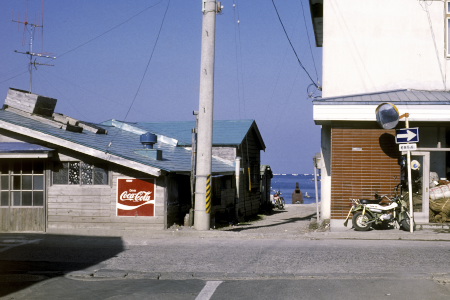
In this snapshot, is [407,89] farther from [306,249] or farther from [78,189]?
[78,189]

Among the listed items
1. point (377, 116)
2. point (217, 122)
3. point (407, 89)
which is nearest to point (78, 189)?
point (377, 116)

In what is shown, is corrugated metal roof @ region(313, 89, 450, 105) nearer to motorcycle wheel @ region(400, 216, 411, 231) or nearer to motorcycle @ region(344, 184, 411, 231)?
motorcycle @ region(344, 184, 411, 231)

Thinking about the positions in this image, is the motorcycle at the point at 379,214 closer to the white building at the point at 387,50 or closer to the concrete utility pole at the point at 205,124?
the white building at the point at 387,50

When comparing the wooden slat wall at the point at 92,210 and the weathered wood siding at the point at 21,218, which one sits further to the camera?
the weathered wood siding at the point at 21,218

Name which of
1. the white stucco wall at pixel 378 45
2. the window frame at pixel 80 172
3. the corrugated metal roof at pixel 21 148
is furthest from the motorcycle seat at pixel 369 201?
the corrugated metal roof at pixel 21 148

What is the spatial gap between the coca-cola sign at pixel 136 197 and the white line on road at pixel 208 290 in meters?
8.60

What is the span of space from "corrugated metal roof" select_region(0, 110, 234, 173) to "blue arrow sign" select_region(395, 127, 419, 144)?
6.86 metres

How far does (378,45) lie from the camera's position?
19.6 meters

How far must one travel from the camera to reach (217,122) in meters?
31.0

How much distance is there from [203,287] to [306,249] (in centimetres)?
479

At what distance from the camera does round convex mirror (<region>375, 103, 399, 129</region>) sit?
1625cm

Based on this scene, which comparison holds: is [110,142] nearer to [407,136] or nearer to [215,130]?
[407,136]

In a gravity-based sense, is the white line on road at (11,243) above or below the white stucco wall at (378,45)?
below

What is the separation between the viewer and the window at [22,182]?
18.3 meters
